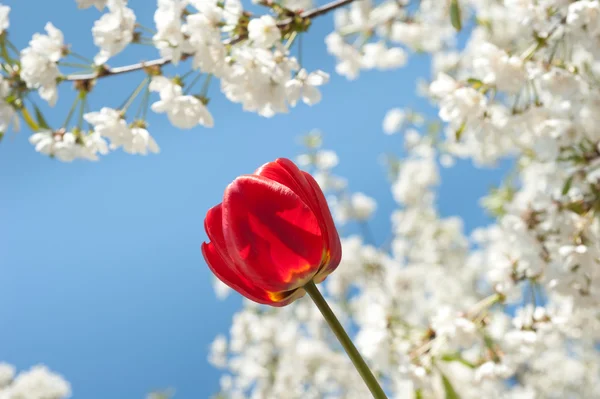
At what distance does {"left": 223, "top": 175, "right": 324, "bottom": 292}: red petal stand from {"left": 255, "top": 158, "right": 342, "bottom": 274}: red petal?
0.10 ft

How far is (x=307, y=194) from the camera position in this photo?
0.64m

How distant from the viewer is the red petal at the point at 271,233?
1.97ft

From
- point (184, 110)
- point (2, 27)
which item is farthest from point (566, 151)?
point (2, 27)

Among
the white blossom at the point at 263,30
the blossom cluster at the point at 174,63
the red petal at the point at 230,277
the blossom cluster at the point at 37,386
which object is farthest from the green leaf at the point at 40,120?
the blossom cluster at the point at 37,386

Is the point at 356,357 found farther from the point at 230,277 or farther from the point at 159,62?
the point at 159,62

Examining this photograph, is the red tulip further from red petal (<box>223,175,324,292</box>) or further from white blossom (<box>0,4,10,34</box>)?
white blossom (<box>0,4,10,34</box>)

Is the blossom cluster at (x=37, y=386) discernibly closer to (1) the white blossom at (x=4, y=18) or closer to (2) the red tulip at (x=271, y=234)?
(1) the white blossom at (x=4, y=18)

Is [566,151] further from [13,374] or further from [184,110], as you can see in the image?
[13,374]

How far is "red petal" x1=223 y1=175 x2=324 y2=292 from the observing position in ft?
1.97

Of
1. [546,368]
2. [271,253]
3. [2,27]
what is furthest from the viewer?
[546,368]

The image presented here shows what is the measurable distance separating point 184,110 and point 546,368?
14.5 feet

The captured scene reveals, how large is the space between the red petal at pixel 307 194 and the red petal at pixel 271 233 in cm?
3

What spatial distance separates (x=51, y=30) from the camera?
4.52 ft

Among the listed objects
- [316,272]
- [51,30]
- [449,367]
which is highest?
[51,30]
